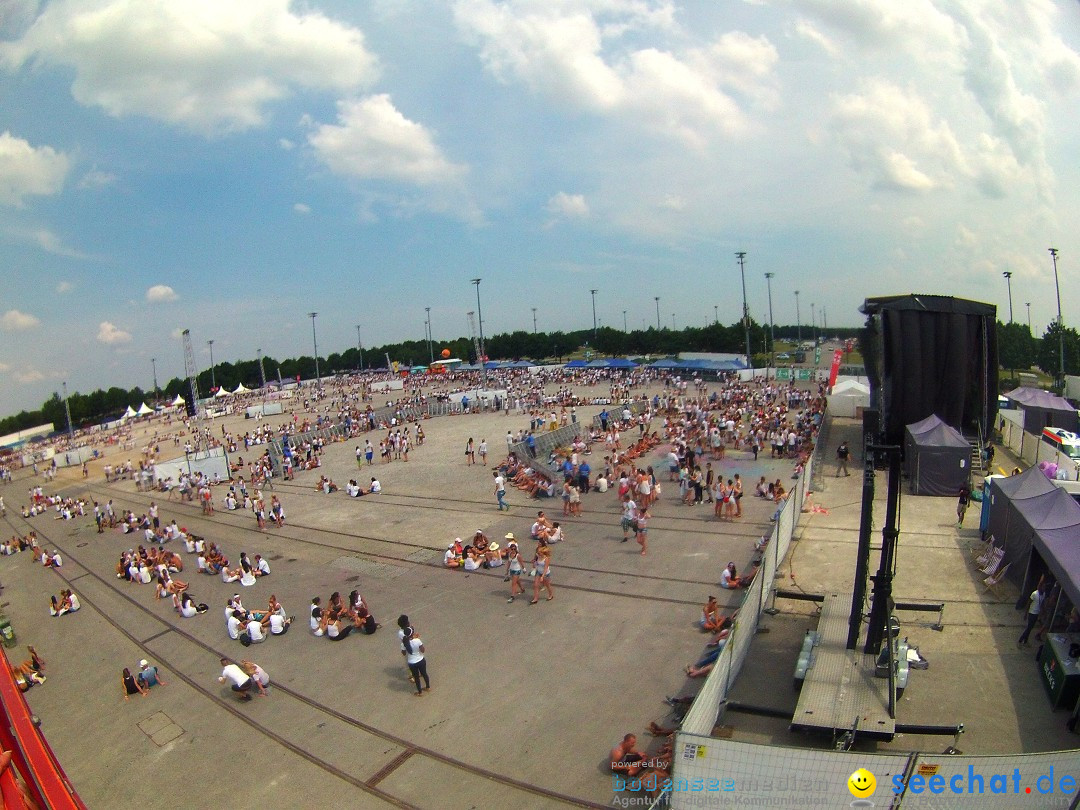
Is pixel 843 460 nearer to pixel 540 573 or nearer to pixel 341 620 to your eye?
pixel 540 573

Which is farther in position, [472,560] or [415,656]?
[472,560]

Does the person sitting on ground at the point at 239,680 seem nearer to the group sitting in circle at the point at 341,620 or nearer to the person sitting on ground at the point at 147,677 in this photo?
the person sitting on ground at the point at 147,677

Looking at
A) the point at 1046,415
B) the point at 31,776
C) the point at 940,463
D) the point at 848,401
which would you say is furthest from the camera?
the point at 848,401

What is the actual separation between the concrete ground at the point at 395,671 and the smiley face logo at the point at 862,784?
8.63 feet

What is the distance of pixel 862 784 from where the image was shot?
4965mm

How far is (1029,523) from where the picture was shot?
1023cm

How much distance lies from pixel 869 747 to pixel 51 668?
47.1 ft

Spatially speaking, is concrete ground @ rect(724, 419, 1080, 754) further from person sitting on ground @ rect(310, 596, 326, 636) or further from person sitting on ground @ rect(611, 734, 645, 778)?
person sitting on ground @ rect(310, 596, 326, 636)

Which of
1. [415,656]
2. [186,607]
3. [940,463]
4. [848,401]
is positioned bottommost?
[186,607]

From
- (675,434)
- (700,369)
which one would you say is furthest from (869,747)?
(700,369)

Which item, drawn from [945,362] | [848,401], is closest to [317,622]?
[945,362]

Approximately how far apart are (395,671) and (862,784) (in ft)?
22.8

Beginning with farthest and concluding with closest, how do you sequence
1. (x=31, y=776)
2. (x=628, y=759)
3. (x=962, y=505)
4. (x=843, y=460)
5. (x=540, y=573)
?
(x=843, y=460) → (x=962, y=505) → (x=540, y=573) → (x=628, y=759) → (x=31, y=776)

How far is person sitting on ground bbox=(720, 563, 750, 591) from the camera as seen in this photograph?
11.7m
